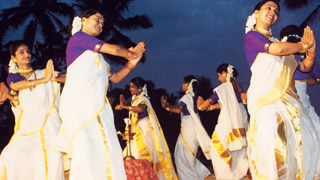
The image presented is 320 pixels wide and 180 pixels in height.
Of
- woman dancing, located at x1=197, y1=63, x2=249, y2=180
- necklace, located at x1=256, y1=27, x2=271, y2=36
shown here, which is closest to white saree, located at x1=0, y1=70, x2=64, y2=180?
necklace, located at x1=256, y1=27, x2=271, y2=36

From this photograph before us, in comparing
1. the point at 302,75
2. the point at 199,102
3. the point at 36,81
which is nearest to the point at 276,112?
the point at 302,75

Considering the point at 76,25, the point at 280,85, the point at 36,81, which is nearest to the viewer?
the point at 280,85

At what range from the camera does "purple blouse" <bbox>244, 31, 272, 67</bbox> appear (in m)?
3.87

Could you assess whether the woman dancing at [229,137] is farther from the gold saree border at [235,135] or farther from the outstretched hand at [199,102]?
the outstretched hand at [199,102]

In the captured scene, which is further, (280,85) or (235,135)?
(235,135)

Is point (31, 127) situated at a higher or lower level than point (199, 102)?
lower

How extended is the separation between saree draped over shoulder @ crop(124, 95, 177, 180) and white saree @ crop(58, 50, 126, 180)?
396 centimetres

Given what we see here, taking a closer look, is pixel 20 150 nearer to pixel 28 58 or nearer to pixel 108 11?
pixel 28 58

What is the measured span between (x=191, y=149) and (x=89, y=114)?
499cm

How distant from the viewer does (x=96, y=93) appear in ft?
12.4

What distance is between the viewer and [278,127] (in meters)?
3.74

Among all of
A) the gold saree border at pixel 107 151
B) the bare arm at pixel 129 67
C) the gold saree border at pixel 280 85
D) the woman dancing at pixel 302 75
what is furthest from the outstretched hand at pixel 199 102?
the gold saree border at pixel 107 151

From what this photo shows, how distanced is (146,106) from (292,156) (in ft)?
15.7

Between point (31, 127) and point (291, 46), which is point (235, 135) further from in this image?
point (291, 46)
